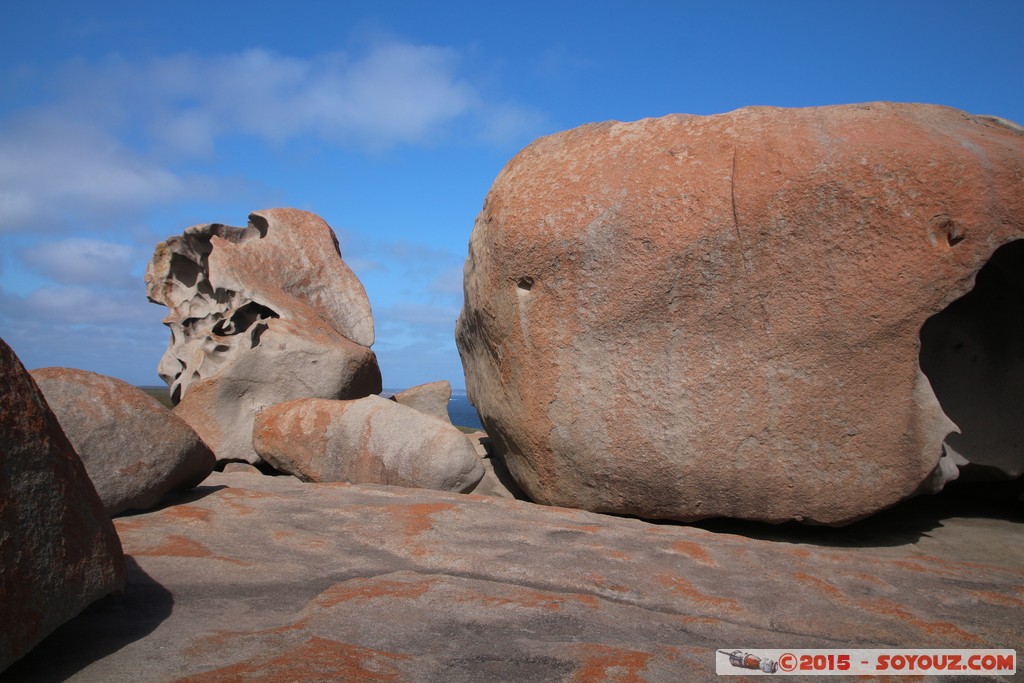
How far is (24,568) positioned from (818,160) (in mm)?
3975

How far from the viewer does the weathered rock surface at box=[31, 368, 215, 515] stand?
413 centimetres

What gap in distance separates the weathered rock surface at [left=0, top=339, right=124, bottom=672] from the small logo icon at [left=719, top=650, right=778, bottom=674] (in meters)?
2.07

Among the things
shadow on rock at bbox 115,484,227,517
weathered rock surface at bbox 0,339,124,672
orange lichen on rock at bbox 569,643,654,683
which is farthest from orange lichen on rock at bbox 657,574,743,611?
shadow on rock at bbox 115,484,227,517

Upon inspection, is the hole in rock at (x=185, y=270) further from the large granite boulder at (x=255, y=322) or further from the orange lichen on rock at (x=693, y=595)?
the orange lichen on rock at (x=693, y=595)

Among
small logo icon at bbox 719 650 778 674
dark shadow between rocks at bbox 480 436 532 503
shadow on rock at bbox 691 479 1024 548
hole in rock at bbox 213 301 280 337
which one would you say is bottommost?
small logo icon at bbox 719 650 778 674

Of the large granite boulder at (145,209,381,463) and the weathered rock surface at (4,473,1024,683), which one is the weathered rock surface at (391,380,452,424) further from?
the weathered rock surface at (4,473,1024,683)

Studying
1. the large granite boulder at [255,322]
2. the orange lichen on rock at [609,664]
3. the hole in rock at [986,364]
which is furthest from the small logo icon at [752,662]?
the large granite boulder at [255,322]

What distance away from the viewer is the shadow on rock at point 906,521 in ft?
15.4

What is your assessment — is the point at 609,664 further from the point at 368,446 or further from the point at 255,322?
the point at 255,322

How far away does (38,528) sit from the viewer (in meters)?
2.33

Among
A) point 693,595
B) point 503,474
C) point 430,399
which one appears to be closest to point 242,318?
point 430,399

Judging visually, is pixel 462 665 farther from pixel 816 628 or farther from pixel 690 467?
pixel 690 467

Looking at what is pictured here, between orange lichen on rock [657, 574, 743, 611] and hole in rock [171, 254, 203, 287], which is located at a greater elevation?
hole in rock [171, 254, 203, 287]

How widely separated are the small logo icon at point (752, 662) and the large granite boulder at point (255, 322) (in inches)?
198
